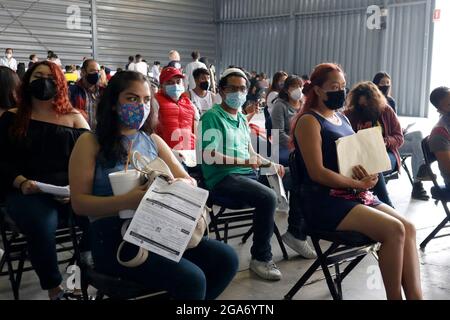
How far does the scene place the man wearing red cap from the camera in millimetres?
4203

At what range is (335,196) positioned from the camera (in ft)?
8.53

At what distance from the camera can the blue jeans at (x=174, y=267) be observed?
1817 millimetres

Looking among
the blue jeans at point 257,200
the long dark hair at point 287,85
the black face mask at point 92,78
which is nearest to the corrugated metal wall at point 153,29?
the black face mask at point 92,78

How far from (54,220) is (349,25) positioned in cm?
1381

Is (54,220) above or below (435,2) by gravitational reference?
below

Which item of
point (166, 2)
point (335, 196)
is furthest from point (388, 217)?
point (166, 2)

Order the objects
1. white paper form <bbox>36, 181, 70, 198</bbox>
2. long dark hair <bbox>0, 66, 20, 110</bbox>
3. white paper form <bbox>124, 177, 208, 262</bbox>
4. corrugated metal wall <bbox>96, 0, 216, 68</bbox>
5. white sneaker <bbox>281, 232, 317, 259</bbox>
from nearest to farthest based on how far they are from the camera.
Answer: white paper form <bbox>124, 177, 208, 262</bbox>, white paper form <bbox>36, 181, 70, 198</bbox>, long dark hair <bbox>0, 66, 20, 110</bbox>, white sneaker <bbox>281, 232, 317, 259</bbox>, corrugated metal wall <bbox>96, 0, 216, 68</bbox>

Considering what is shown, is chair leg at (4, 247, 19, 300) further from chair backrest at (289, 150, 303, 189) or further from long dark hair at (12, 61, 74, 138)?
chair backrest at (289, 150, 303, 189)

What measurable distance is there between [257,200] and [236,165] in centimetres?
30

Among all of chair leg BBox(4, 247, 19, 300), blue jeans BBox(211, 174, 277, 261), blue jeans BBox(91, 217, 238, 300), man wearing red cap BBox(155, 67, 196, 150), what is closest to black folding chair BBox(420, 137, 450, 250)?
blue jeans BBox(211, 174, 277, 261)

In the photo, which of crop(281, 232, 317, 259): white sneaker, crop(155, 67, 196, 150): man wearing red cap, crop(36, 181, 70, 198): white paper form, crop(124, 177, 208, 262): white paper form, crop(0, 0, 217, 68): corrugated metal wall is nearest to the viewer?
crop(124, 177, 208, 262): white paper form

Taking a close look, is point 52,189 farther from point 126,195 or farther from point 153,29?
point 153,29

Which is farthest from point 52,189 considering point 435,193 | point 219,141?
point 435,193

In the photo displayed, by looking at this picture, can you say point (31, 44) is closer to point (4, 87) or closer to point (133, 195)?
point (4, 87)
